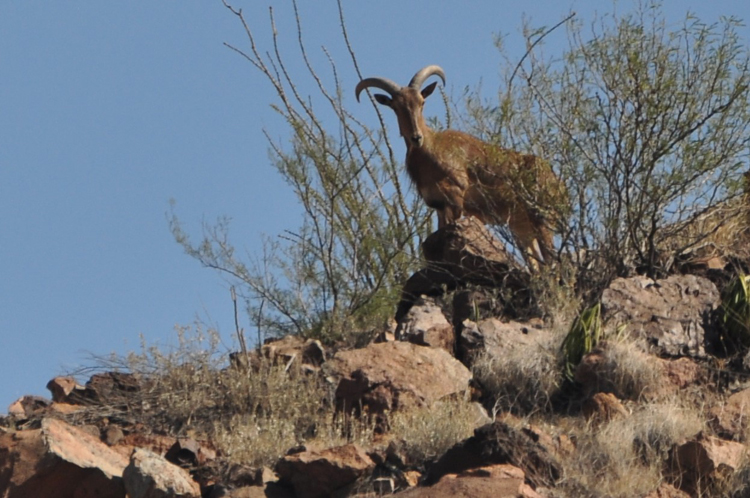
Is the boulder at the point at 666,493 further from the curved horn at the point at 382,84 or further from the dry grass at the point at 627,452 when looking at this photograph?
the curved horn at the point at 382,84

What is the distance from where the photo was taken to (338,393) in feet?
31.9

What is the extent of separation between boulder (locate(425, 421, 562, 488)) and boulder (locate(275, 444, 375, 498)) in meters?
0.44

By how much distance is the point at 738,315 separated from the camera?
10.4 m

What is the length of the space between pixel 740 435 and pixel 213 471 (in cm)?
331

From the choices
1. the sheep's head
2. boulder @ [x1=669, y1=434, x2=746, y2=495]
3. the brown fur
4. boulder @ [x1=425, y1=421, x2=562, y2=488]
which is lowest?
boulder @ [x1=669, y1=434, x2=746, y2=495]

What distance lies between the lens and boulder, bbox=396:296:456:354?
10.6 meters

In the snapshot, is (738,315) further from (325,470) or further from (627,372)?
(325,470)

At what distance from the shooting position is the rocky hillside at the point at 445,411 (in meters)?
7.91

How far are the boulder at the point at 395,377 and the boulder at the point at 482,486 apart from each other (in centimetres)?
202

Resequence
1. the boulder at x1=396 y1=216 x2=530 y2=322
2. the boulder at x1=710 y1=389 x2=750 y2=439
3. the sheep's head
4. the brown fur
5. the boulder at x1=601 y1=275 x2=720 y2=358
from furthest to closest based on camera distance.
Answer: the sheep's head
the brown fur
the boulder at x1=396 y1=216 x2=530 y2=322
the boulder at x1=601 y1=275 x2=720 y2=358
the boulder at x1=710 y1=389 x2=750 y2=439

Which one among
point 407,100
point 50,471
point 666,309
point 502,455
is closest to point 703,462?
point 502,455

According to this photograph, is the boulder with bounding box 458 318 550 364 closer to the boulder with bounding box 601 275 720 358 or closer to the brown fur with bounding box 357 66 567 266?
the boulder with bounding box 601 275 720 358

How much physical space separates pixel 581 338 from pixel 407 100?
5826 mm

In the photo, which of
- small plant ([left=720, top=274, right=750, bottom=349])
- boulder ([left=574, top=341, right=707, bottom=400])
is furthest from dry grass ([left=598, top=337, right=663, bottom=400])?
small plant ([left=720, top=274, right=750, bottom=349])
